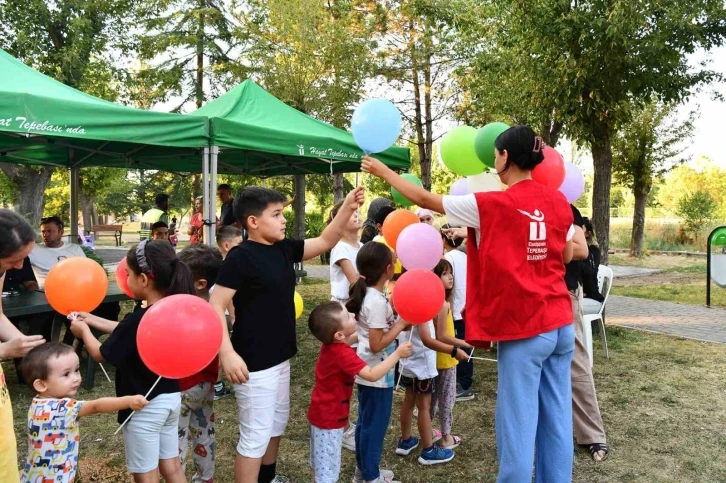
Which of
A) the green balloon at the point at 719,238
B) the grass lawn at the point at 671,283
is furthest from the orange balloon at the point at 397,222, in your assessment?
the grass lawn at the point at 671,283

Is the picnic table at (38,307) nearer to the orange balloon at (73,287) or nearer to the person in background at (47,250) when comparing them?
the person in background at (47,250)

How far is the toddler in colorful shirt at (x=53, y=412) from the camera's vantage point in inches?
83.7

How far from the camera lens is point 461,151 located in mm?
3635

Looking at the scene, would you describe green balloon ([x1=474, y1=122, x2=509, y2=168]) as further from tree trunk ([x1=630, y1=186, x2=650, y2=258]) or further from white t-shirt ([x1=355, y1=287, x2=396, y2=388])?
tree trunk ([x1=630, y1=186, x2=650, y2=258])

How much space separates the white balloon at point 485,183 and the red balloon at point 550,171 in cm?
73

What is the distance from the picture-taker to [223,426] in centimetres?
396

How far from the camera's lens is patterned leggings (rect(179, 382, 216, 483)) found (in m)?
2.84

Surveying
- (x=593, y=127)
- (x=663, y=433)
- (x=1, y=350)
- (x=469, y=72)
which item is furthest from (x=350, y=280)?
(x=469, y=72)

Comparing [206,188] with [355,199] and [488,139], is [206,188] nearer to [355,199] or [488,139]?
[355,199]

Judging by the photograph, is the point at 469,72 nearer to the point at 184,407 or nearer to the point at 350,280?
the point at 350,280

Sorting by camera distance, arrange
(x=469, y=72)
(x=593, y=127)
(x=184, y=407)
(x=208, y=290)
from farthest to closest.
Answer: (x=469, y=72), (x=593, y=127), (x=208, y=290), (x=184, y=407)

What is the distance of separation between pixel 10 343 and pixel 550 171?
2625 millimetres

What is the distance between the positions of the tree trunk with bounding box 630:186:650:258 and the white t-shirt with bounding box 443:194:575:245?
60.9 ft

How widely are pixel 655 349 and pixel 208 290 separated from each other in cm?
541
